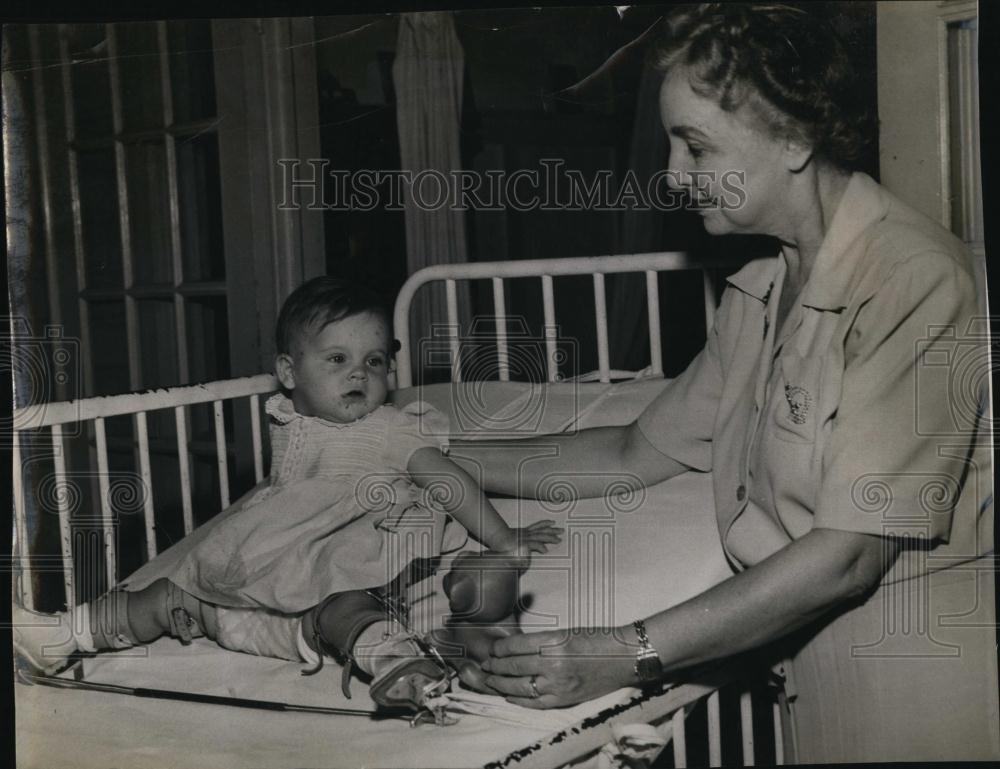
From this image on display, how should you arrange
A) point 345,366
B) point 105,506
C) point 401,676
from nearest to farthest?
point 401,676, point 345,366, point 105,506

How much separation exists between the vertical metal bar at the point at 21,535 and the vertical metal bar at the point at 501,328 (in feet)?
2.35

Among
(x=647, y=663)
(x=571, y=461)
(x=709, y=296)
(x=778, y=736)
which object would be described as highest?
(x=709, y=296)

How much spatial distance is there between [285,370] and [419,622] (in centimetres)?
40

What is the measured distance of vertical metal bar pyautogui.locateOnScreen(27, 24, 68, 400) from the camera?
1.46 m

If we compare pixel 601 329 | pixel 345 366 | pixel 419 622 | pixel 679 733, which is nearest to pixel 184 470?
pixel 345 366

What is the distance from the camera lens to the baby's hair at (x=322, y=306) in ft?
4.51

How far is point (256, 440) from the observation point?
58.6 inches

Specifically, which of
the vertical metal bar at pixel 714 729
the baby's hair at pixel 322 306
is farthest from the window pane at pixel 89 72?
the vertical metal bar at pixel 714 729

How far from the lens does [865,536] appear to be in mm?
1282

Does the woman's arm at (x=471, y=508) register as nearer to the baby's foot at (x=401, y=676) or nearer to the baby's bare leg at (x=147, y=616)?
the baby's foot at (x=401, y=676)

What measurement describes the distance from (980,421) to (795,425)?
0.28 m

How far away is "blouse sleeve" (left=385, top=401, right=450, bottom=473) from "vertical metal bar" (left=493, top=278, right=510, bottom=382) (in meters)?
0.11

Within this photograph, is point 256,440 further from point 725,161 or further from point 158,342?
point 725,161

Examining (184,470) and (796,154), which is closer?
(796,154)
